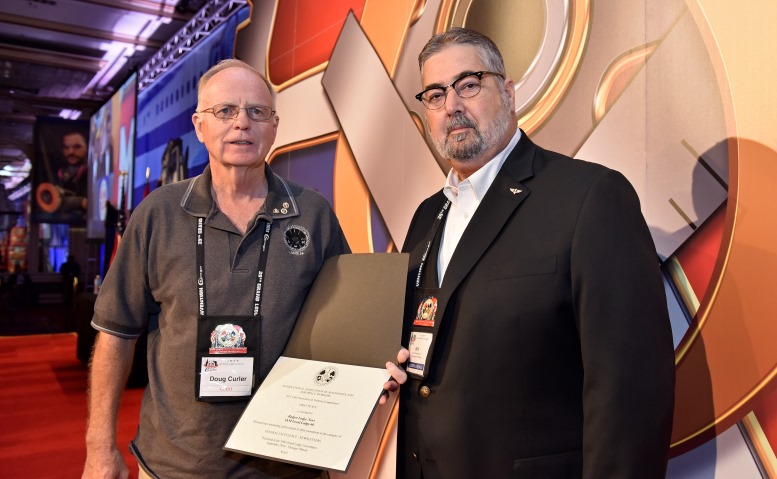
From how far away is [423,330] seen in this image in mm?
1458

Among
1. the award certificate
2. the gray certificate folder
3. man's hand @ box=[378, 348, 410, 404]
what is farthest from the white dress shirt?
the award certificate

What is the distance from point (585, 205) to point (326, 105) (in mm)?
2568

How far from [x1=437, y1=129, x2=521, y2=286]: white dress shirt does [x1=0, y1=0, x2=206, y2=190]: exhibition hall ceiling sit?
8.00 meters

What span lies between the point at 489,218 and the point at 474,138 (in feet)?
0.90

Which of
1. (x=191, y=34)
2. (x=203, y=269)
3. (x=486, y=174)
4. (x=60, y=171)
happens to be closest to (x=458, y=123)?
(x=486, y=174)

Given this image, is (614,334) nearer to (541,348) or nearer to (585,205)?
(541,348)

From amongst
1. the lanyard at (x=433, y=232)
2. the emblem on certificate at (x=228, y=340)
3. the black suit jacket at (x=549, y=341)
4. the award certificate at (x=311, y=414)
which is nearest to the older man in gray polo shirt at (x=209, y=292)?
the emblem on certificate at (x=228, y=340)

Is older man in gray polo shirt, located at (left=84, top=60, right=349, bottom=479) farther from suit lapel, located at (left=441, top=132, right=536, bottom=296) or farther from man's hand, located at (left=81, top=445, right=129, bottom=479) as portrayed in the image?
suit lapel, located at (left=441, top=132, right=536, bottom=296)

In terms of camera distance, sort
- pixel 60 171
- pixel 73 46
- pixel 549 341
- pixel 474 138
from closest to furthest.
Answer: pixel 549 341, pixel 474 138, pixel 73 46, pixel 60 171

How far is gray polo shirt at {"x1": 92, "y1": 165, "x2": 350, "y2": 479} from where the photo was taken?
1.61m

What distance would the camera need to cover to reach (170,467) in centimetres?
161

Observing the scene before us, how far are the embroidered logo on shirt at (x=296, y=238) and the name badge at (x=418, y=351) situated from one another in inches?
18.7

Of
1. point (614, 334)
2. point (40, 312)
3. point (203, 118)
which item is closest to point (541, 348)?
point (614, 334)

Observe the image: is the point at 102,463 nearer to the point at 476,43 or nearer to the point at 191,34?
the point at 476,43
